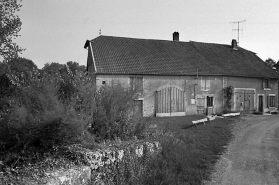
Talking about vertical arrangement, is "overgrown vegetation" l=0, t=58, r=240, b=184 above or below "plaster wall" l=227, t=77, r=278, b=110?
below

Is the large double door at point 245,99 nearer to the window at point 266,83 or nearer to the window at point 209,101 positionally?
the window at point 266,83

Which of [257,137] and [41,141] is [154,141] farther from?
[257,137]

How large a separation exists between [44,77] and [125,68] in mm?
15403

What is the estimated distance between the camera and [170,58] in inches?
890

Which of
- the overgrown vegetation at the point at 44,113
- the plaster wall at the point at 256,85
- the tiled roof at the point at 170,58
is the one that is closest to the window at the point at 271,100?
the plaster wall at the point at 256,85

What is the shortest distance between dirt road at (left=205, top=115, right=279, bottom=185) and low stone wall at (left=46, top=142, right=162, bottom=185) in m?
1.90

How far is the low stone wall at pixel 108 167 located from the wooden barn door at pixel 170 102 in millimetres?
14064

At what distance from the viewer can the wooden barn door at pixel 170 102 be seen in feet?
66.0

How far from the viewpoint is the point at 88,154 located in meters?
4.52

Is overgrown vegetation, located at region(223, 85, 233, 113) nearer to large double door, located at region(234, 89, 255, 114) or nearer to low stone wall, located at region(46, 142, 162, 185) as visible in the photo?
large double door, located at region(234, 89, 255, 114)

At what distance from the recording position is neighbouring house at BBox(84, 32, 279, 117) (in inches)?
781

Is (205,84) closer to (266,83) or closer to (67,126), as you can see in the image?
(266,83)

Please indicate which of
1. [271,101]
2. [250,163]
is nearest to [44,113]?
[250,163]

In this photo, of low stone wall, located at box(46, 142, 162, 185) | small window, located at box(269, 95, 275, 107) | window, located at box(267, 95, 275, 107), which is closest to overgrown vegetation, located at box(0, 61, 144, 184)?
low stone wall, located at box(46, 142, 162, 185)
